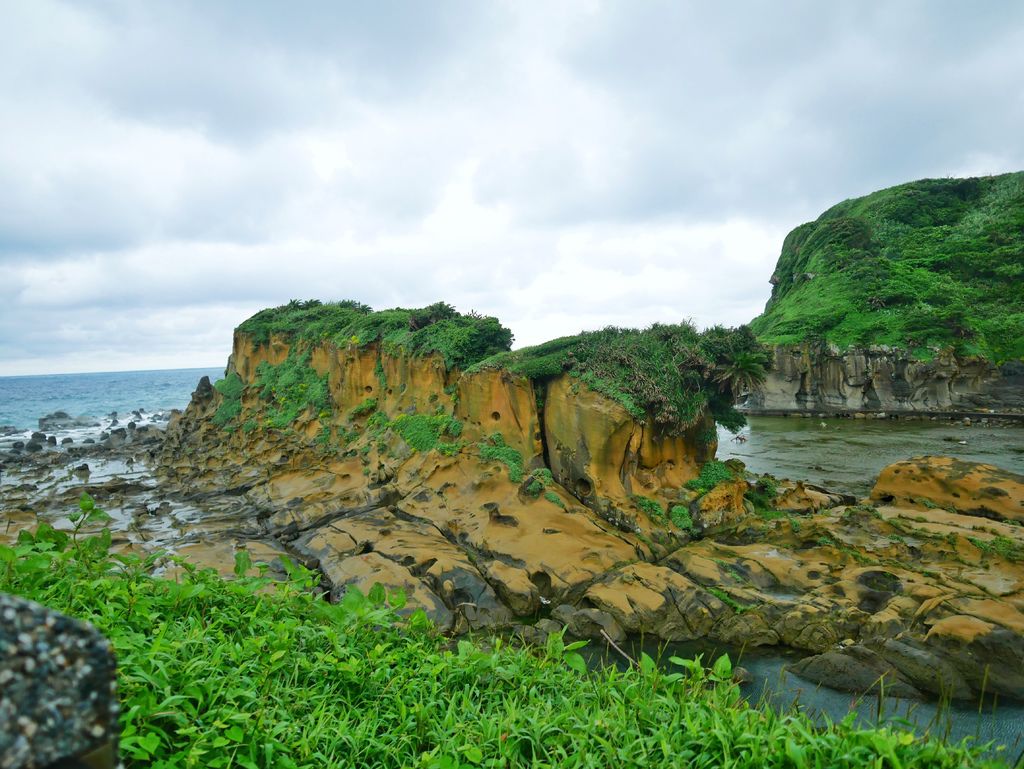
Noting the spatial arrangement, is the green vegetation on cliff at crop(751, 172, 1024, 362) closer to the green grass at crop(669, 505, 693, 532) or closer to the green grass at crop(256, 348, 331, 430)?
the green grass at crop(669, 505, 693, 532)

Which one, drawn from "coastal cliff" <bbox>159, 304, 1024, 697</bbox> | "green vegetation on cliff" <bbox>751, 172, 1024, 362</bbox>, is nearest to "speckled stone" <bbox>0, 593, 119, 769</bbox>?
"coastal cliff" <bbox>159, 304, 1024, 697</bbox>

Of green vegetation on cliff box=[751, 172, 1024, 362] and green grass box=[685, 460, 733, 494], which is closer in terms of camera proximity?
green grass box=[685, 460, 733, 494]

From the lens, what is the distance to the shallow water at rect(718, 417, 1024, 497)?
22.6 m

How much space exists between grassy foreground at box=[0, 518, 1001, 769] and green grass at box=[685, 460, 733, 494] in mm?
10441

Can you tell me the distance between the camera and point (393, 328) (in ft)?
68.9

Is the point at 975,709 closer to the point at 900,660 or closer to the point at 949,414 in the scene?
the point at 900,660

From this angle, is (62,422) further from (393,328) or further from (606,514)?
(606,514)

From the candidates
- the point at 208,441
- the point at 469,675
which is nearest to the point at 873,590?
the point at 469,675

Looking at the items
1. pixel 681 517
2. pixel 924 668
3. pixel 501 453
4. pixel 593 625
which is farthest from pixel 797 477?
pixel 593 625

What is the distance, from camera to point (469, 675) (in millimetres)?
4527

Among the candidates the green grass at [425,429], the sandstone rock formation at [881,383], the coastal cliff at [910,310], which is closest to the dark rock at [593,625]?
the green grass at [425,429]

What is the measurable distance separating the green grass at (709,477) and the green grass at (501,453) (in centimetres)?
479

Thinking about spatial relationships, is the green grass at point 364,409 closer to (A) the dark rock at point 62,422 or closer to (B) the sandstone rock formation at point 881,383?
(A) the dark rock at point 62,422

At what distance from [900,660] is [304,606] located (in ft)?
28.1
